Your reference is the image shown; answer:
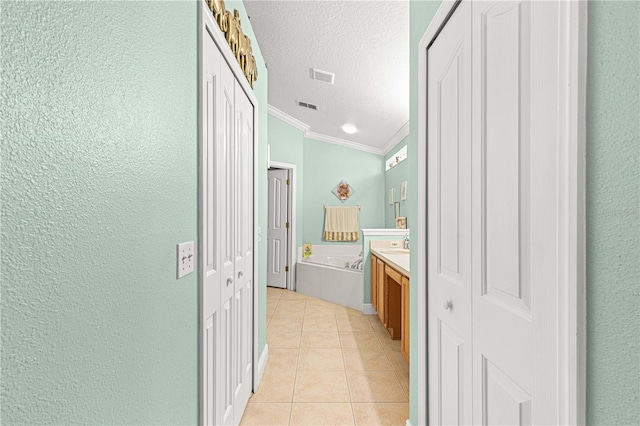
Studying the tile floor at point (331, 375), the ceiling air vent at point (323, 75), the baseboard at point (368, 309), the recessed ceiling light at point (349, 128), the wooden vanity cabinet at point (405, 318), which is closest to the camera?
the tile floor at point (331, 375)

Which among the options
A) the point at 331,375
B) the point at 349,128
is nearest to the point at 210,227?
the point at 331,375

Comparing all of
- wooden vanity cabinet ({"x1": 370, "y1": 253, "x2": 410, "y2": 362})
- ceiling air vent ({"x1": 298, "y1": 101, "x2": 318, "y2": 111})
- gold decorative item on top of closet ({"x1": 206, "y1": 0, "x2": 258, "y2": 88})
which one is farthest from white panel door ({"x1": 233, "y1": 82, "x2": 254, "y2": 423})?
ceiling air vent ({"x1": 298, "y1": 101, "x2": 318, "y2": 111})

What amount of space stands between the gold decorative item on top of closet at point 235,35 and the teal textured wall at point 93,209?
33 cm

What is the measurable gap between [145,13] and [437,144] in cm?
101

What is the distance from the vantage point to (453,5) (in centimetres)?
103

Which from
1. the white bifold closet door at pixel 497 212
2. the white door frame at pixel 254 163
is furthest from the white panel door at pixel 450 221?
the white door frame at pixel 254 163

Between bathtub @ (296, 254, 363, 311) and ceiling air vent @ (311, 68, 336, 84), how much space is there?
2.25 m

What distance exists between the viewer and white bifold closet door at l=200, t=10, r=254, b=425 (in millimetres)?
1211

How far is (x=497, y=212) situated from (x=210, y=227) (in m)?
1.02

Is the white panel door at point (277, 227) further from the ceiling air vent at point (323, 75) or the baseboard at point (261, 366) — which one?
the baseboard at point (261, 366)

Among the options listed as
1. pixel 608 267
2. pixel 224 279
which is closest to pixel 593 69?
pixel 608 267

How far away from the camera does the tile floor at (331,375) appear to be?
70.6 inches

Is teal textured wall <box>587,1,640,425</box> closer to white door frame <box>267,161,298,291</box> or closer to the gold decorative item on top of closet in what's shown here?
the gold decorative item on top of closet

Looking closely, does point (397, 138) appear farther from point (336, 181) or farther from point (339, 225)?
point (339, 225)
